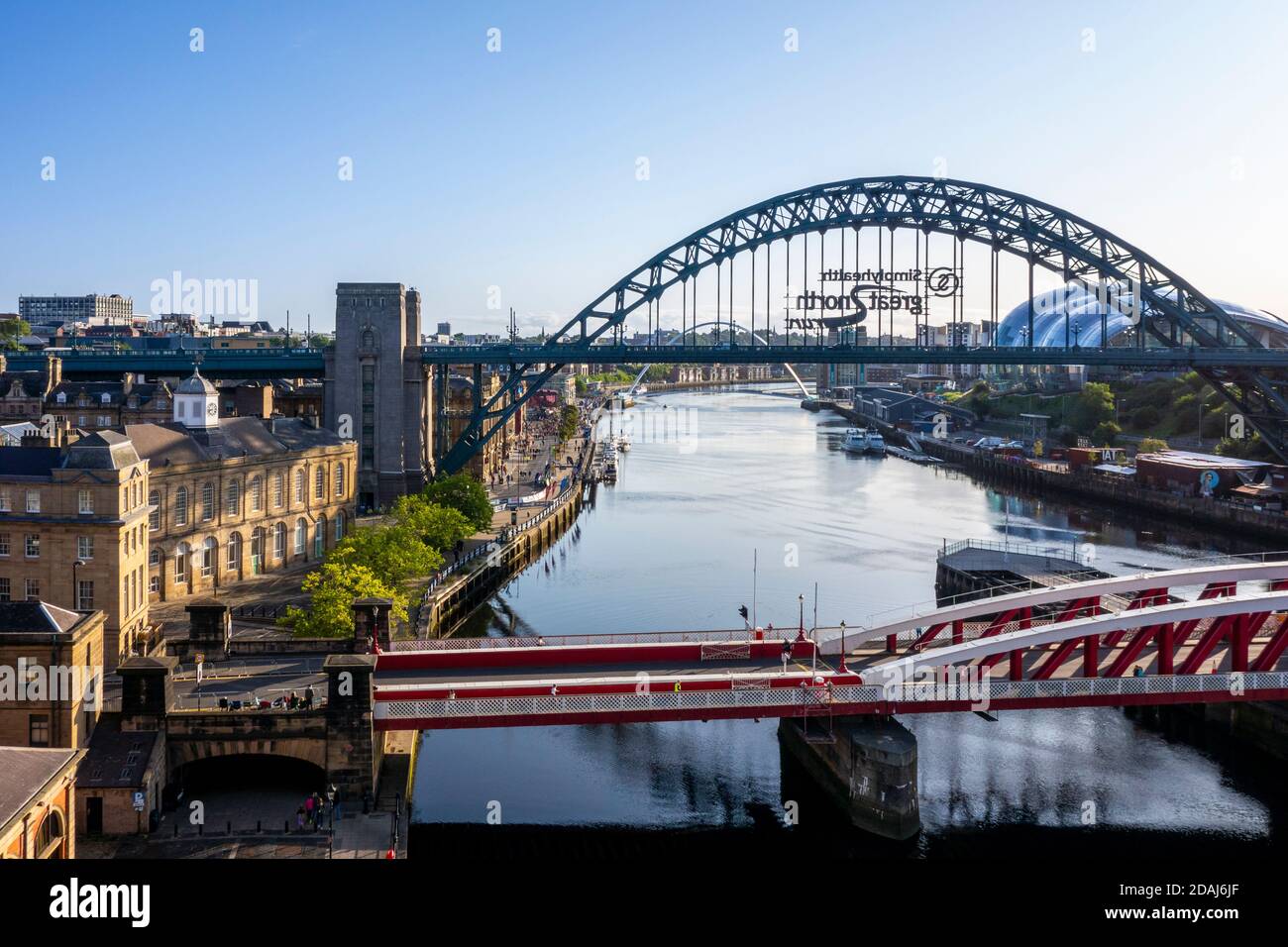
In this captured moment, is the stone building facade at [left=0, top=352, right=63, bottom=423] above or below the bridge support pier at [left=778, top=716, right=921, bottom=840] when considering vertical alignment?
above

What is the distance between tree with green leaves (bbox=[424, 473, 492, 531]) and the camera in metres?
44.4

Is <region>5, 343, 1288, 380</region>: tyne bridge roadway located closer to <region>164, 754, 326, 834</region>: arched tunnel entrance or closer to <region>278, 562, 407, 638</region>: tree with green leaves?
<region>278, 562, 407, 638</region>: tree with green leaves

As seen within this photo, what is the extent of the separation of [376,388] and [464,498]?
9359mm

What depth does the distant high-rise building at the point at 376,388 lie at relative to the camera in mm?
51500

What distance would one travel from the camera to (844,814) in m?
20.5

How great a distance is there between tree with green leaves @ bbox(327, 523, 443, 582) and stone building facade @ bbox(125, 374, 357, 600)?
448cm

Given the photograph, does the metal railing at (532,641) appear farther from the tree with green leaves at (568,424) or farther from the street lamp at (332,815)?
the tree with green leaves at (568,424)

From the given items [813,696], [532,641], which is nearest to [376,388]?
[532,641]

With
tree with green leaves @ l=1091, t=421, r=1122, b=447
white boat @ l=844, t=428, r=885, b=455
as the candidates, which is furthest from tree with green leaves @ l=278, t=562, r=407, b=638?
white boat @ l=844, t=428, r=885, b=455
